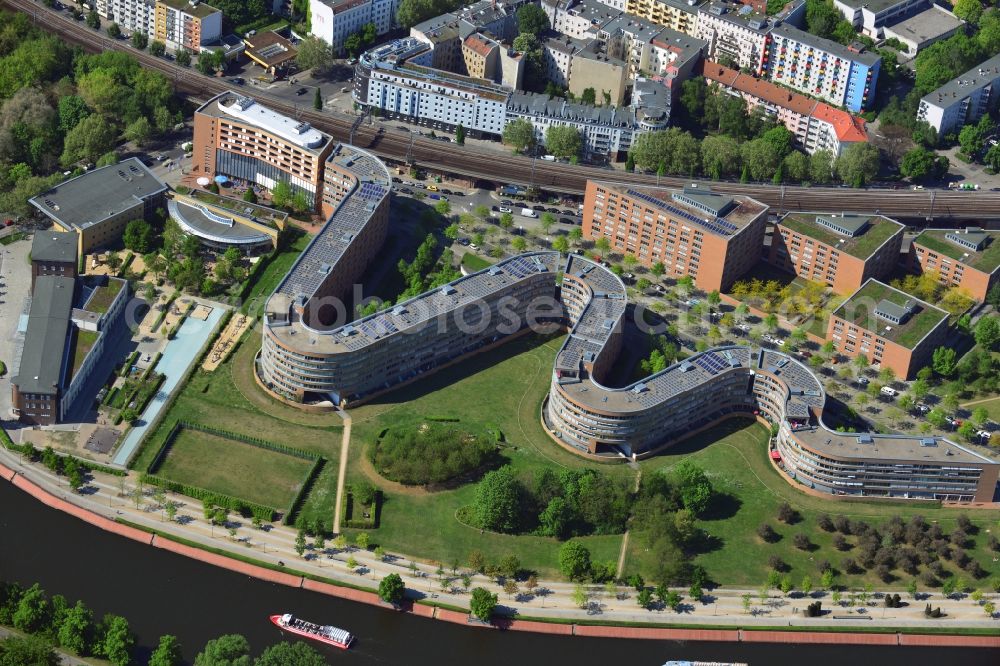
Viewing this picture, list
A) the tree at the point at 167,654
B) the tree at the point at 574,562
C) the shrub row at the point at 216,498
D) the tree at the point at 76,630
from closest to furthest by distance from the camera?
1. the tree at the point at 167,654
2. the tree at the point at 76,630
3. the tree at the point at 574,562
4. the shrub row at the point at 216,498

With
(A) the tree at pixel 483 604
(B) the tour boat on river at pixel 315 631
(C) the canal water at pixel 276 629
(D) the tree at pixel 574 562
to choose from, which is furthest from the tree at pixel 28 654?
(D) the tree at pixel 574 562

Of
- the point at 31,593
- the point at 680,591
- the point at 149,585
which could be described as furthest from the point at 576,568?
the point at 31,593

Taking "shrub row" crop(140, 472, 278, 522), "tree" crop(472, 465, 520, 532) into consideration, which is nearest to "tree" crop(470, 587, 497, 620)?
"tree" crop(472, 465, 520, 532)

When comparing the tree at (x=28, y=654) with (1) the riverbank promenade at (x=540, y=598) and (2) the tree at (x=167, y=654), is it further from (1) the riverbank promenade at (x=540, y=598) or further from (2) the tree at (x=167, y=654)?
(1) the riverbank promenade at (x=540, y=598)

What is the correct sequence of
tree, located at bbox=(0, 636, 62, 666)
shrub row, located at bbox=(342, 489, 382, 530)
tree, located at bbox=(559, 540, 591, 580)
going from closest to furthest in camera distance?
tree, located at bbox=(0, 636, 62, 666) < tree, located at bbox=(559, 540, 591, 580) < shrub row, located at bbox=(342, 489, 382, 530)

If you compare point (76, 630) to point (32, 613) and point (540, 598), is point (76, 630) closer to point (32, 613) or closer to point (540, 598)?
point (32, 613)

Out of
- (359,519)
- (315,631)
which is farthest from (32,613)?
(359,519)

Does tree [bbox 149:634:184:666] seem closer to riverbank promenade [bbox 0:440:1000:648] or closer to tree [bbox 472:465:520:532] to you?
riverbank promenade [bbox 0:440:1000:648]
